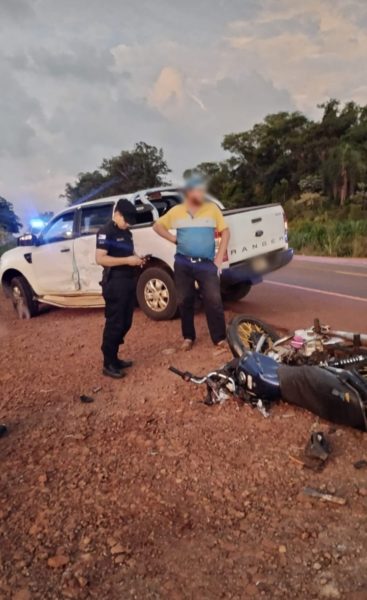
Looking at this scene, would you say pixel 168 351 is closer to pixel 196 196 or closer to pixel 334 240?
pixel 196 196

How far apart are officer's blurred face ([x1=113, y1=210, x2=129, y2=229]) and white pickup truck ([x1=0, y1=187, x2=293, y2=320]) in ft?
5.94

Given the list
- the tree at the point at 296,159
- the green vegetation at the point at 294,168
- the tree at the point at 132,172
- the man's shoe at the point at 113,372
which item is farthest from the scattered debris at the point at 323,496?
the tree at the point at 132,172

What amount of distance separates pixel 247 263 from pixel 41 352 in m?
2.74

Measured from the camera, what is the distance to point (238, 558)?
2375 mm

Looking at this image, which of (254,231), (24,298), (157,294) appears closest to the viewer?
(254,231)

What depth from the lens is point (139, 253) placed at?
6820 millimetres

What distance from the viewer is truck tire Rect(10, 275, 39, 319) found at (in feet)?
27.6

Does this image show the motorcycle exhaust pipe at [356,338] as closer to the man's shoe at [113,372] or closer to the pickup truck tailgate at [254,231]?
the man's shoe at [113,372]

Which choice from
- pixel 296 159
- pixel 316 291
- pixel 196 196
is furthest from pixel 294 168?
pixel 196 196

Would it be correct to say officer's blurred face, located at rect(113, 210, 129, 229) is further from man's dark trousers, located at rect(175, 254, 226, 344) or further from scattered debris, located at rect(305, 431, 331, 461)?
scattered debris, located at rect(305, 431, 331, 461)

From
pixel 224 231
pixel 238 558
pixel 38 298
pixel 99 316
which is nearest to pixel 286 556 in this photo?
pixel 238 558

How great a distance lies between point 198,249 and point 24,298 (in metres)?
4.18

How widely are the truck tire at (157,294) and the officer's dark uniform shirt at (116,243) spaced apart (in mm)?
1843

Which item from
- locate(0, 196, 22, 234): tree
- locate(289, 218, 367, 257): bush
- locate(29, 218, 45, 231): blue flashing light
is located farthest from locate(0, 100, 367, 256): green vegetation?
locate(29, 218, 45, 231): blue flashing light
